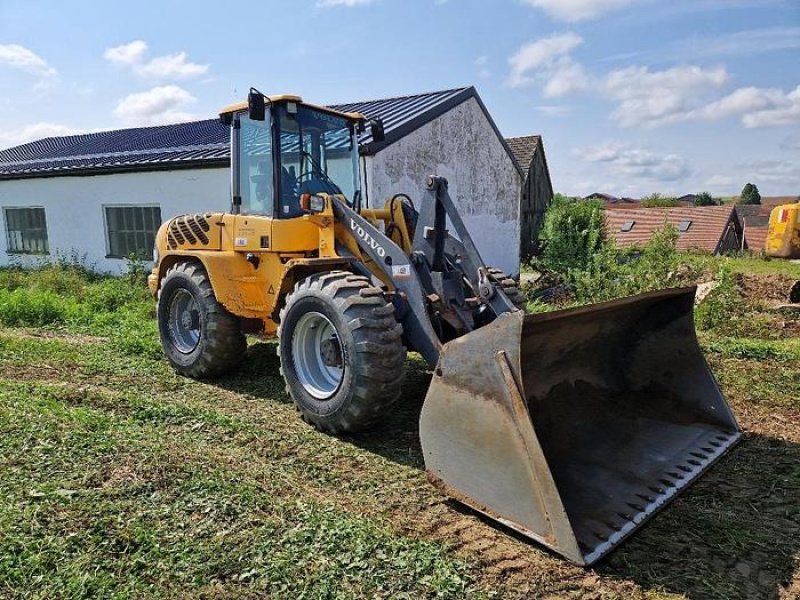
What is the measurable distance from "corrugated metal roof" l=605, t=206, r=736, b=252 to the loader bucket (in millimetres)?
26597

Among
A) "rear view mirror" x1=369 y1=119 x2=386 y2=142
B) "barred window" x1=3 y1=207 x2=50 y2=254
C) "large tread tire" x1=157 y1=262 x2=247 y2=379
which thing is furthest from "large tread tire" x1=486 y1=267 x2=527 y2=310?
"barred window" x1=3 y1=207 x2=50 y2=254

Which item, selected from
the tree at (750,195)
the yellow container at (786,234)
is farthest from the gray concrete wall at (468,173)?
the tree at (750,195)

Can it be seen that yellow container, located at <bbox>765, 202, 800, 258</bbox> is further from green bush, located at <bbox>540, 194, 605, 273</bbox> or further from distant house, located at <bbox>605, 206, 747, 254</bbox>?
distant house, located at <bbox>605, 206, 747, 254</bbox>

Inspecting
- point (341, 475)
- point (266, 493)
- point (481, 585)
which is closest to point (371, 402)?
point (341, 475)

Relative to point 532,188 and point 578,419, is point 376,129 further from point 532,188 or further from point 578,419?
point 532,188

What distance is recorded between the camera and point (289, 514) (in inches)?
132

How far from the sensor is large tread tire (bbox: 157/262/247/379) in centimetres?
593

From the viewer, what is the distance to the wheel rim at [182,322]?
6.43 meters

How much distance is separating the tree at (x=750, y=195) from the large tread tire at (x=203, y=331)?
7257 centimetres

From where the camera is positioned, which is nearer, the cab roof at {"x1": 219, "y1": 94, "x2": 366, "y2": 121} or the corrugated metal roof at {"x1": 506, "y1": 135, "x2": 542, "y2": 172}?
the cab roof at {"x1": 219, "y1": 94, "x2": 366, "y2": 121}

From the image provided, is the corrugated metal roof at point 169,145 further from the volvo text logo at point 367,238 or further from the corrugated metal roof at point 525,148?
the corrugated metal roof at point 525,148

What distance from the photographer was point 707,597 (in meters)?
2.81

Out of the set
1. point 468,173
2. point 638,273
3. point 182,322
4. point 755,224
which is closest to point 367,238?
point 182,322

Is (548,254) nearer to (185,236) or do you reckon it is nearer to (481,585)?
(185,236)
